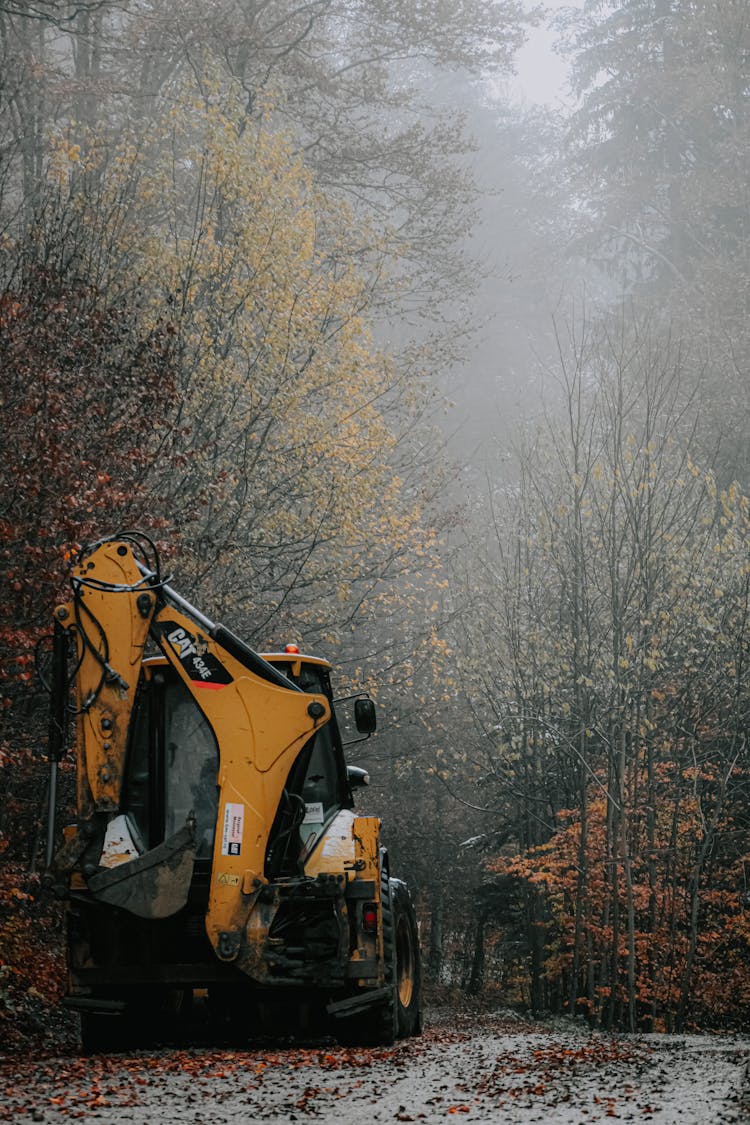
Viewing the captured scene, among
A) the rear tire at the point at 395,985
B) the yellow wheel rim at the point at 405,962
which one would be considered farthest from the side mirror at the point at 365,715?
the yellow wheel rim at the point at 405,962

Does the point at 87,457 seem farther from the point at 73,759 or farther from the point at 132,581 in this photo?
the point at 132,581

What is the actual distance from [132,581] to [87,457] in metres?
4.72

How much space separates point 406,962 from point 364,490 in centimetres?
945

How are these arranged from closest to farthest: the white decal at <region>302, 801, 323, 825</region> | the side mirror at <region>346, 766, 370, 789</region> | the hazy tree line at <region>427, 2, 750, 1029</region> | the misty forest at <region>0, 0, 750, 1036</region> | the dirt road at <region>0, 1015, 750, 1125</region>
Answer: the dirt road at <region>0, 1015, 750, 1125</region> → the white decal at <region>302, 801, 323, 825</region> → the side mirror at <region>346, 766, 370, 789</region> → the misty forest at <region>0, 0, 750, 1036</region> → the hazy tree line at <region>427, 2, 750, 1029</region>

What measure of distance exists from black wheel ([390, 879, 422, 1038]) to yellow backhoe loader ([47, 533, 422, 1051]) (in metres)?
1.47

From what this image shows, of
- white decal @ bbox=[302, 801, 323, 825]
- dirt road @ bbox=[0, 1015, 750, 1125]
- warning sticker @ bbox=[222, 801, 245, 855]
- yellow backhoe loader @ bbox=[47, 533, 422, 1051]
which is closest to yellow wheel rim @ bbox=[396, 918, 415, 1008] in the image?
dirt road @ bbox=[0, 1015, 750, 1125]

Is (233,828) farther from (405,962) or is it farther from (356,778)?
(405,962)

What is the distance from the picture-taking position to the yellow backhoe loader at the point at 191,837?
8617 mm

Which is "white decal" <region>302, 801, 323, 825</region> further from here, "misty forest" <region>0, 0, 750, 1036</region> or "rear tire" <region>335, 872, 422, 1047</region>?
"misty forest" <region>0, 0, 750, 1036</region>

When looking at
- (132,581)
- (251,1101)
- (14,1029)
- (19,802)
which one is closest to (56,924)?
(19,802)

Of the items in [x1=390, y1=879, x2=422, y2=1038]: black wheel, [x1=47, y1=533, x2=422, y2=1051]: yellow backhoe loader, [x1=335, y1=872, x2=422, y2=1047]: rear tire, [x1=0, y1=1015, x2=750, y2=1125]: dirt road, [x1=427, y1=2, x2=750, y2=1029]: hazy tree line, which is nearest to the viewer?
[x1=0, y1=1015, x2=750, y2=1125]: dirt road

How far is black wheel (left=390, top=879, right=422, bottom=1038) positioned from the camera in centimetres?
1112

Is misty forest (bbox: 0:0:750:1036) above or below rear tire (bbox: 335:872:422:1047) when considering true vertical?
above

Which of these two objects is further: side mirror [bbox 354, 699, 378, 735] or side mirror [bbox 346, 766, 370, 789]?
side mirror [bbox 346, 766, 370, 789]
